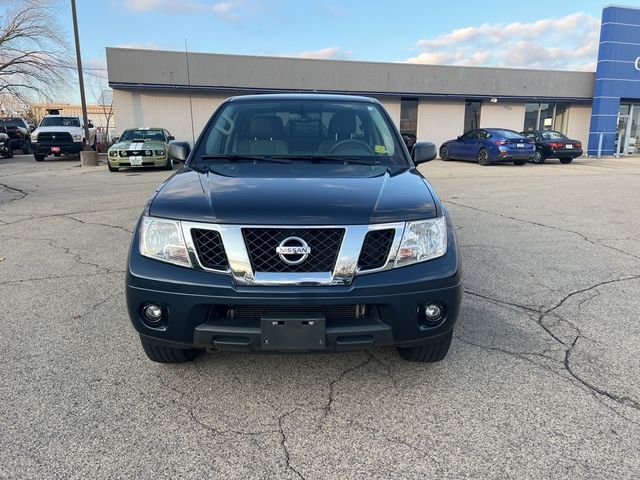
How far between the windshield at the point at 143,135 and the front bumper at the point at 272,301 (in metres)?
14.9

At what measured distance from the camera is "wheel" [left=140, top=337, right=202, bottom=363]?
9.16 feet

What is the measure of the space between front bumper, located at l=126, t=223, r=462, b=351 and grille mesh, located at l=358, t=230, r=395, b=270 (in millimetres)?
64

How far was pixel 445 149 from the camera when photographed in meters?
21.6

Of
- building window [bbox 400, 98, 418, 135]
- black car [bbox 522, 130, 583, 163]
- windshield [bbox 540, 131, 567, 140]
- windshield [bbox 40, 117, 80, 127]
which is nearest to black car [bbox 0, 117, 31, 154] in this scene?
windshield [bbox 40, 117, 80, 127]

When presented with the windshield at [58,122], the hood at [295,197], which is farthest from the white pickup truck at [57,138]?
the hood at [295,197]

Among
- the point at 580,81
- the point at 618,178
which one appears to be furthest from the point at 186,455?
the point at 580,81

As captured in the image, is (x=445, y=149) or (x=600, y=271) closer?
(x=600, y=271)

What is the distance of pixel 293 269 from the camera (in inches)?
92.7

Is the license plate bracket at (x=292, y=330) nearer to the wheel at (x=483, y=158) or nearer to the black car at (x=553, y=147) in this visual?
the wheel at (x=483, y=158)

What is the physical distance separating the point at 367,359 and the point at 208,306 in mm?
1217

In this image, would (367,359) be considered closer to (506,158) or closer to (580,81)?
(506,158)

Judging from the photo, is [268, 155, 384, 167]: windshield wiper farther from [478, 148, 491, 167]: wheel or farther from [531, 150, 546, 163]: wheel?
[531, 150, 546, 163]: wheel

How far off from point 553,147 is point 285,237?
65.6ft

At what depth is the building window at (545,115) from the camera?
28516 mm
